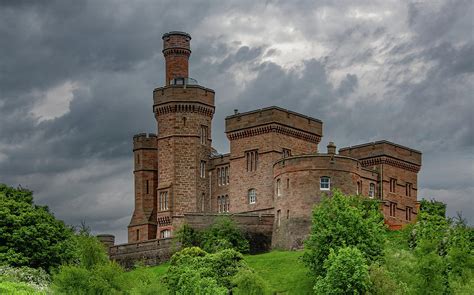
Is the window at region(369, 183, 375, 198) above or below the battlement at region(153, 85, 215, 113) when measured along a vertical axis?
below

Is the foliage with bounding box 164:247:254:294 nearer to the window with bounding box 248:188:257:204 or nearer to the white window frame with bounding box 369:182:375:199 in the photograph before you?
the window with bounding box 248:188:257:204

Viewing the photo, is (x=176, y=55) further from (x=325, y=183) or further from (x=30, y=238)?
(x=30, y=238)

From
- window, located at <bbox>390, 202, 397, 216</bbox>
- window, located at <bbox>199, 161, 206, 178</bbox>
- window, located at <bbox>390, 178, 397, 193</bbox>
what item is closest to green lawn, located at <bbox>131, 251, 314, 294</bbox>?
window, located at <bbox>199, 161, 206, 178</bbox>

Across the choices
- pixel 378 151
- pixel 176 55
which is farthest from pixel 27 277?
pixel 378 151

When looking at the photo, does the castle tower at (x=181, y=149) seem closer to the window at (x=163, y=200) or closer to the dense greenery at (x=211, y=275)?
the window at (x=163, y=200)

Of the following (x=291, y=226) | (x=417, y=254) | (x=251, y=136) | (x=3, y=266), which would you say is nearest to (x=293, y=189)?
(x=291, y=226)

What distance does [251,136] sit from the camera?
103 meters

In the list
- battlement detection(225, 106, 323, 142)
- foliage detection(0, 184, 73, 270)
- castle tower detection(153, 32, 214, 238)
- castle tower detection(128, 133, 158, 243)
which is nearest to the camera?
foliage detection(0, 184, 73, 270)

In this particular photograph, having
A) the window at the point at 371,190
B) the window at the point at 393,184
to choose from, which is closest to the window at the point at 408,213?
the window at the point at 393,184

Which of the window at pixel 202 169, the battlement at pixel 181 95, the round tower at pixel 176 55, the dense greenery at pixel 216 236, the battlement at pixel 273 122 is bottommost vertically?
the dense greenery at pixel 216 236

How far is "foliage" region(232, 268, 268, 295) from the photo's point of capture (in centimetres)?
7556

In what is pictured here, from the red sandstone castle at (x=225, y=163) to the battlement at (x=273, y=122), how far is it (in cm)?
9

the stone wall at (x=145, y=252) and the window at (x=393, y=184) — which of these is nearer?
the stone wall at (x=145, y=252)

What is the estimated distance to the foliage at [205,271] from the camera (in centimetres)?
7816
